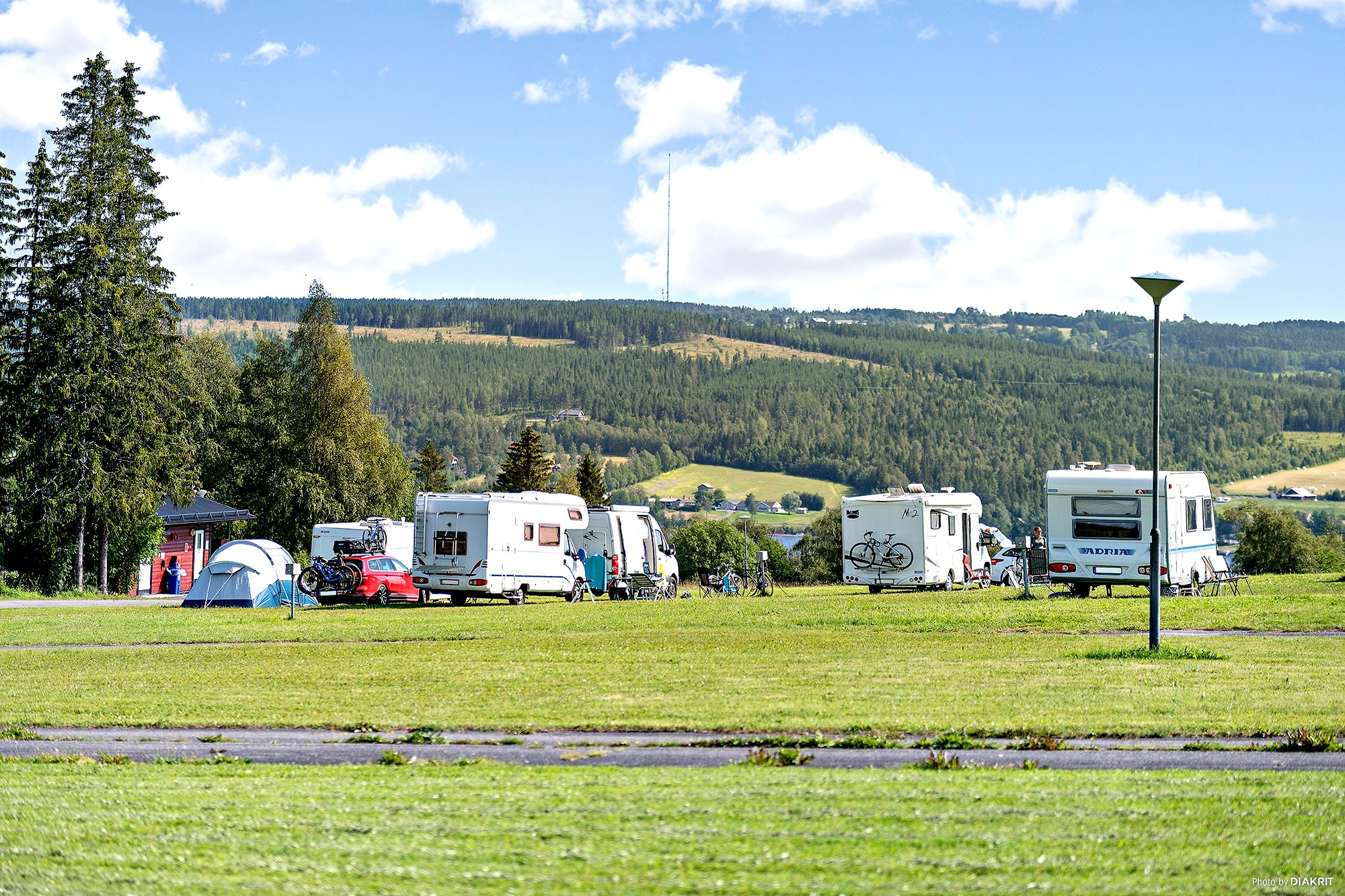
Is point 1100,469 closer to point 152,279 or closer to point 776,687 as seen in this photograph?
point 776,687

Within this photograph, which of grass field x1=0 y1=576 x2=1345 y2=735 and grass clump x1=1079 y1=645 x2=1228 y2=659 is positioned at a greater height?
grass clump x1=1079 y1=645 x2=1228 y2=659

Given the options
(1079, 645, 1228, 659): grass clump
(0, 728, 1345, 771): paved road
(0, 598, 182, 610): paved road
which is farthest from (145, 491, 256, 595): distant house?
(0, 728, 1345, 771): paved road

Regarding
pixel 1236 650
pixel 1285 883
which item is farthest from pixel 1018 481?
pixel 1285 883

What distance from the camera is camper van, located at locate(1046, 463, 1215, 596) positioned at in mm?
25578

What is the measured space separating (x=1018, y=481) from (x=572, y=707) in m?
163

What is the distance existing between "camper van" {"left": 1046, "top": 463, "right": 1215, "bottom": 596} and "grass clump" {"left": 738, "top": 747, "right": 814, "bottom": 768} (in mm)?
18671

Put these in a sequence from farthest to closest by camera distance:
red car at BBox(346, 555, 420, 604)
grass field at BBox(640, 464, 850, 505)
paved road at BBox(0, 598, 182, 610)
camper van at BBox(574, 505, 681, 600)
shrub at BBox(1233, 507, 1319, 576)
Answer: grass field at BBox(640, 464, 850, 505), shrub at BBox(1233, 507, 1319, 576), camper van at BBox(574, 505, 681, 600), red car at BBox(346, 555, 420, 604), paved road at BBox(0, 598, 182, 610)

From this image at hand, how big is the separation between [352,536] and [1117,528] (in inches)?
826

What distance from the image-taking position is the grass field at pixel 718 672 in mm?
10477

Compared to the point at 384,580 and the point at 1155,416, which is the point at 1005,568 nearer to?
the point at 384,580

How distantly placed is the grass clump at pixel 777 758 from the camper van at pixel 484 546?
21.7m

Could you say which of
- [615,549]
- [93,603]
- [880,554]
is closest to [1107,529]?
[880,554]

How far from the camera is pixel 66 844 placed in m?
5.93

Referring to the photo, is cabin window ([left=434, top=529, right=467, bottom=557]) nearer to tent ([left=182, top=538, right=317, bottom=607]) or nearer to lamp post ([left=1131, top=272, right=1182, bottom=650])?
tent ([left=182, top=538, right=317, bottom=607])
